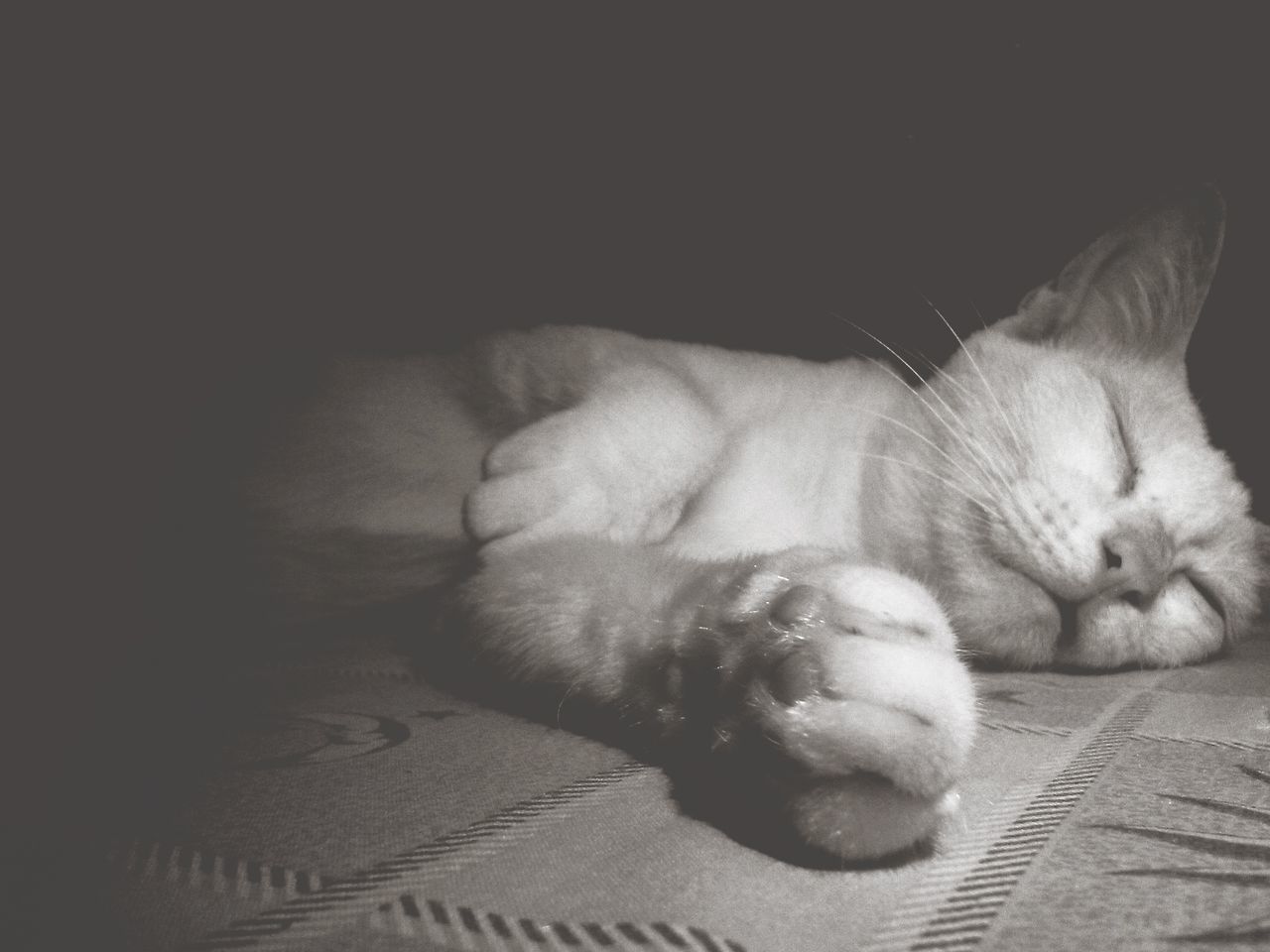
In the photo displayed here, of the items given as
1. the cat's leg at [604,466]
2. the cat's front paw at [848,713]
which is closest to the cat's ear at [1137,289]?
Result: the cat's leg at [604,466]

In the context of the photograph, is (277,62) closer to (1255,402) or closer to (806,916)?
(806,916)

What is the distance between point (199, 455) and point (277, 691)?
0.40 metres

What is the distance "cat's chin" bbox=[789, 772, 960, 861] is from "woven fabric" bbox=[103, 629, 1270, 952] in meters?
0.02

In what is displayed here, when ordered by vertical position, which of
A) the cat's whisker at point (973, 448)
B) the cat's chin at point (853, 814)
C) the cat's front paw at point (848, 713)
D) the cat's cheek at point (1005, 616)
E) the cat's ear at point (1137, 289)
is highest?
the cat's ear at point (1137, 289)

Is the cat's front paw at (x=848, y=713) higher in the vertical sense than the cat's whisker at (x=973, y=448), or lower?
lower

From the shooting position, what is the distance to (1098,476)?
0.93 meters

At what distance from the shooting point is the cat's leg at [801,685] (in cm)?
43

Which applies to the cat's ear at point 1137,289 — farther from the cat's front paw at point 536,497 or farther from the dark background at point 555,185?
the cat's front paw at point 536,497

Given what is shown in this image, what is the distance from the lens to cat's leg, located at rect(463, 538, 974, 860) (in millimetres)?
435

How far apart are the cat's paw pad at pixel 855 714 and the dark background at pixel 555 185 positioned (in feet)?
2.63

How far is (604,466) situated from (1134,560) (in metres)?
0.57

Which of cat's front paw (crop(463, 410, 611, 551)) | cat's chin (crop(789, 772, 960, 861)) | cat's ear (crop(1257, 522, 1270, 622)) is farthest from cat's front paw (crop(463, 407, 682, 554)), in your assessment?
cat's ear (crop(1257, 522, 1270, 622))

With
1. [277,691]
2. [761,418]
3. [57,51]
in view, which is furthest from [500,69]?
[277,691]

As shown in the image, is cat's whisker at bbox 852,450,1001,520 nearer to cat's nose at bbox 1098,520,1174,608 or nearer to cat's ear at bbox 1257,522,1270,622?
cat's nose at bbox 1098,520,1174,608
